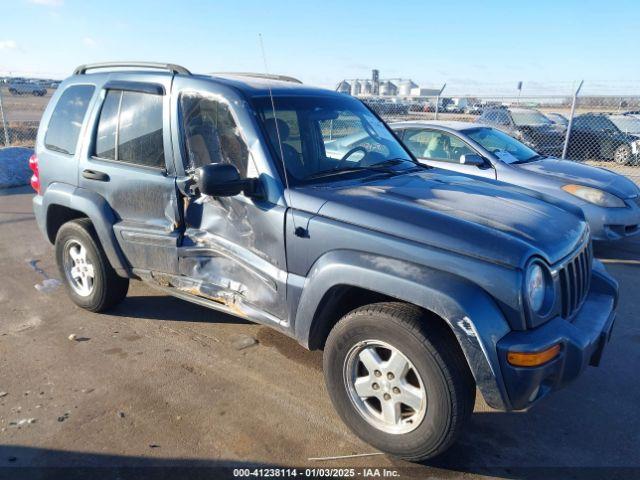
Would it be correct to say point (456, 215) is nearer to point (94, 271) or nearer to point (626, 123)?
point (94, 271)

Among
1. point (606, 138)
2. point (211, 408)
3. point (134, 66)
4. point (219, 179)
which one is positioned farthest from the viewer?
point (606, 138)

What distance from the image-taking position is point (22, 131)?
1845 cm

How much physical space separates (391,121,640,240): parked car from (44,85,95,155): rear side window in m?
3.96

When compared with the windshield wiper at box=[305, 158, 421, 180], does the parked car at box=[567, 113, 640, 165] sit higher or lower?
lower

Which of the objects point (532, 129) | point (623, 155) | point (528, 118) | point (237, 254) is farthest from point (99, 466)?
point (528, 118)

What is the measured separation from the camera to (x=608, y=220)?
21.3 feet

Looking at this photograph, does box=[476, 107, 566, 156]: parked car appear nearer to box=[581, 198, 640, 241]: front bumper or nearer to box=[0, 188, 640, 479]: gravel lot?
box=[581, 198, 640, 241]: front bumper

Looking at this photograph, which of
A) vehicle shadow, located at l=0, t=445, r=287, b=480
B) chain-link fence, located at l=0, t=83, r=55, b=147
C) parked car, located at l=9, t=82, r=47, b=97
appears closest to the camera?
vehicle shadow, located at l=0, t=445, r=287, b=480

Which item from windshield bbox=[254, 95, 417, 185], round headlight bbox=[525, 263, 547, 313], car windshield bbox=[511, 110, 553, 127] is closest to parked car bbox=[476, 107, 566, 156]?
car windshield bbox=[511, 110, 553, 127]

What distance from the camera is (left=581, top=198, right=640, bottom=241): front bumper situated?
21.3 ft

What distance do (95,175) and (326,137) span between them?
1900mm

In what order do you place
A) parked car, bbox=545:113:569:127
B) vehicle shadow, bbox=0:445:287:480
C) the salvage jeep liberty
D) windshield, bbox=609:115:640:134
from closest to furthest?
the salvage jeep liberty → vehicle shadow, bbox=0:445:287:480 → windshield, bbox=609:115:640:134 → parked car, bbox=545:113:569:127

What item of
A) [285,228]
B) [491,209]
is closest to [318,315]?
[285,228]

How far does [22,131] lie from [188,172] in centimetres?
1787
